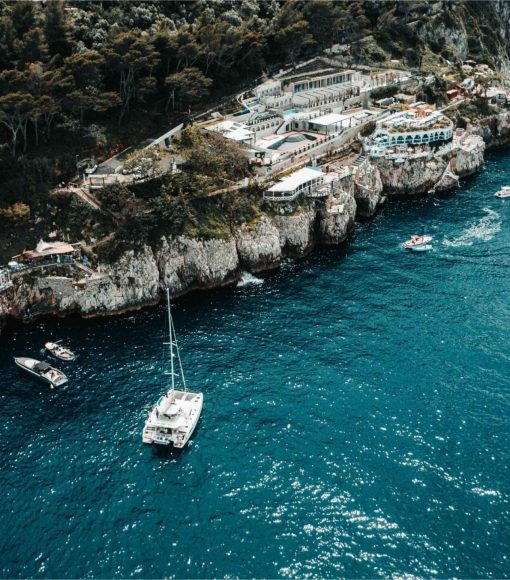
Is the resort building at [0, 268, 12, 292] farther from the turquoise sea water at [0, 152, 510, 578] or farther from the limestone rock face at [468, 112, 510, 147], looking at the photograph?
the limestone rock face at [468, 112, 510, 147]

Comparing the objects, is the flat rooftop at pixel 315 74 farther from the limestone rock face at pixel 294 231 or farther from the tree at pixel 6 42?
the tree at pixel 6 42

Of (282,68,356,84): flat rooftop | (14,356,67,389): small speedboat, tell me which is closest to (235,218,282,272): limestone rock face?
(14,356,67,389): small speedboat

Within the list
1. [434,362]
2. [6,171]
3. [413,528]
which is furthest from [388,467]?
[6,171]

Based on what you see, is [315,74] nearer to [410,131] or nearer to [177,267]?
[410,131]

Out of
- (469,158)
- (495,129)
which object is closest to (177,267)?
(469,158)

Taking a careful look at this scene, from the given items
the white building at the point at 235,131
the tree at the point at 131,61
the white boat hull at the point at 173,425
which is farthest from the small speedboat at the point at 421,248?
the tree at the point at 131,61
